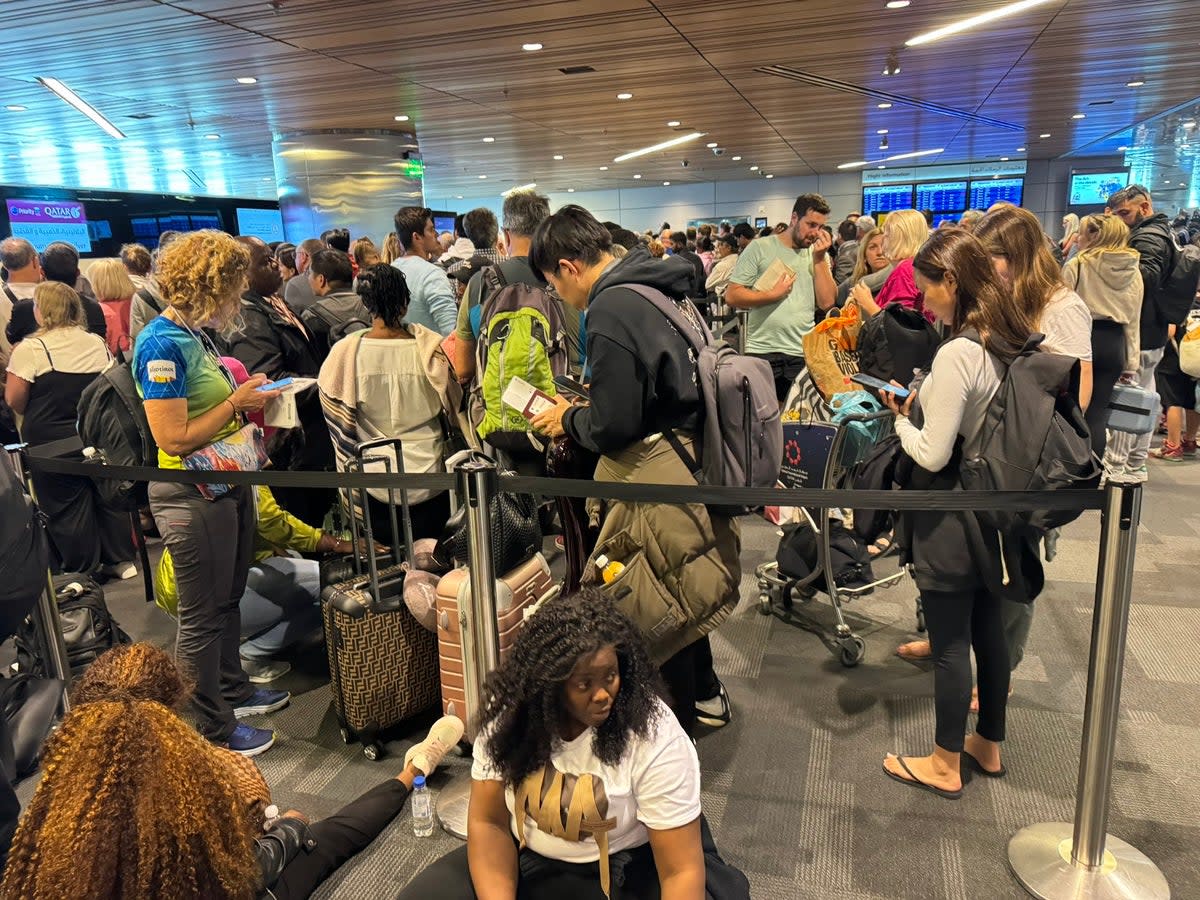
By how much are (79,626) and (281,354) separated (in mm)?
1362

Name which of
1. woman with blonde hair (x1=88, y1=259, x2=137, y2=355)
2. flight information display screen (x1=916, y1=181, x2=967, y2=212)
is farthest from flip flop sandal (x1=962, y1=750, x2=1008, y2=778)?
flight information display screen (x1=916, y1=181, x2=967, y2=212)

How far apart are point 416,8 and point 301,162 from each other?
5505 mm

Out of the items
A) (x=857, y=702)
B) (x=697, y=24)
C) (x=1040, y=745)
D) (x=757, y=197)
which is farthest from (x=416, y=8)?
(x=757, y=197)

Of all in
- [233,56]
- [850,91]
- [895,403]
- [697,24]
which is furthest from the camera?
[850,91]

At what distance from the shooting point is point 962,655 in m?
2.33

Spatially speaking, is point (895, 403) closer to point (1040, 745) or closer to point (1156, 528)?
point (1040, 745)

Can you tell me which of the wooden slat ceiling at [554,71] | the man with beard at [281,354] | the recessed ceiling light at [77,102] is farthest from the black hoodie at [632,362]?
the recessed ceiling light at [77,102]

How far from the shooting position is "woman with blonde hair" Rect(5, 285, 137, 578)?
3812 mm

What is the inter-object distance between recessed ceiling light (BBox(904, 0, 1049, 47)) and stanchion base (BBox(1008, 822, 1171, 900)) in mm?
4921

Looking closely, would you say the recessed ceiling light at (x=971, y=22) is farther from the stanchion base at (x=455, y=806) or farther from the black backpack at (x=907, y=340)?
the stanchion base at (x=455, y=806)

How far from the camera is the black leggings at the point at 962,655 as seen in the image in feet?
7.55

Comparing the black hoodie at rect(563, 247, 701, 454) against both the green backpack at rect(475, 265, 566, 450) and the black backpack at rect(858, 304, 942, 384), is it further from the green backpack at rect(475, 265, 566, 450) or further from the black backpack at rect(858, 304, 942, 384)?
the black backpack at rect(858, 304, 942, 384)

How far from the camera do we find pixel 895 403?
2.40 m

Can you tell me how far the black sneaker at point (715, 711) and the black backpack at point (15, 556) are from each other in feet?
6.67
